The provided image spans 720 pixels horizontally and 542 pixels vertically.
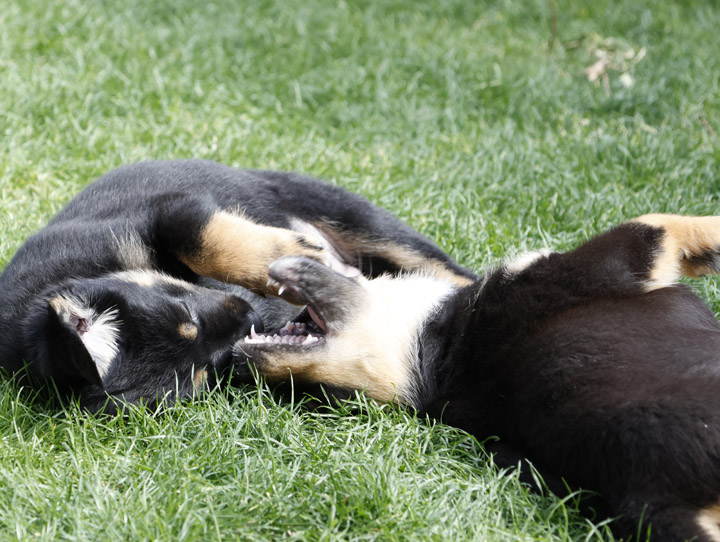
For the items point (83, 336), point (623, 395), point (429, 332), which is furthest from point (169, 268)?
point (623, 395)

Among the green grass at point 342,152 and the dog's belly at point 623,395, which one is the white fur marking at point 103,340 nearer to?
the green grass at point 342,152

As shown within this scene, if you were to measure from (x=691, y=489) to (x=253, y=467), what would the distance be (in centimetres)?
148

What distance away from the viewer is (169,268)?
3.82 m

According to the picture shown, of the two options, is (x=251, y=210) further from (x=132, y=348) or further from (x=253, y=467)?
(x=253, y=467)

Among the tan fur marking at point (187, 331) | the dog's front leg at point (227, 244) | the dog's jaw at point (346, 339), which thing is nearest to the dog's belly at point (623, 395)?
the dog's jaw at point (346, 339)

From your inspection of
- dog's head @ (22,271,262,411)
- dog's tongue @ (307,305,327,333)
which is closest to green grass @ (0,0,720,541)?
dog's head @ (22,271,262,411)

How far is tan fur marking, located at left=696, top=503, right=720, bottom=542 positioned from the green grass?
0.33 m

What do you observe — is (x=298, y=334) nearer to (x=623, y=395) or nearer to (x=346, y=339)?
(x=346, y=339)

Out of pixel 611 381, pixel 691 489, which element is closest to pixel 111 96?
pixel 611 381

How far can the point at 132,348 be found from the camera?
125 inches

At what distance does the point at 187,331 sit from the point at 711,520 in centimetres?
207

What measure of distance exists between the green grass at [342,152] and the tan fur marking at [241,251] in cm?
55

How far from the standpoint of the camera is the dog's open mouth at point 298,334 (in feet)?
11.0

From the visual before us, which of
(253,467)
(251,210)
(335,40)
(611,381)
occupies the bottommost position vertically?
(253,467)
